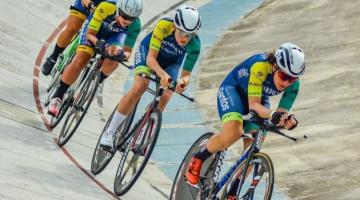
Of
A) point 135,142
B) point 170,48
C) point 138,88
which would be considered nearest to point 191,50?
point 170,48

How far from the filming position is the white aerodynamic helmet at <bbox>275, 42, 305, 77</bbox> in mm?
7348

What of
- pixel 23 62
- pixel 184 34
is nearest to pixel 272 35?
pixel 23 62

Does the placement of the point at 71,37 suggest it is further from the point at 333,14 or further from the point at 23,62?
the point at 333,14

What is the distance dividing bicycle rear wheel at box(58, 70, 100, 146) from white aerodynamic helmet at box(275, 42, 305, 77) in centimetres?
314

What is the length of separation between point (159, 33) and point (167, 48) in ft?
0.95

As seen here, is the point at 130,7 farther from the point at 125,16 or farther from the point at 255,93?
the point at 255,93

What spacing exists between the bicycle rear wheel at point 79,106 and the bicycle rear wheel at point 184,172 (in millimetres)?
1755

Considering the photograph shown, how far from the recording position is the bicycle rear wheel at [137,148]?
8.67m

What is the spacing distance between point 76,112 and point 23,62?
3481mm

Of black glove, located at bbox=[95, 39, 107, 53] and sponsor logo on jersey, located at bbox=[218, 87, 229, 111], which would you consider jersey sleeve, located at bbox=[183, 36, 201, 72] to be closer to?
sponsor logo on jersey, located at bbox=[218, 87, 229, 111]

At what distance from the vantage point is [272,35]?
17.6m

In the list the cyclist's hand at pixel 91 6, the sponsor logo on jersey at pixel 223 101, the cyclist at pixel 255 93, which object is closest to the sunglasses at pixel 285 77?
the cyclist at pixel 255 93

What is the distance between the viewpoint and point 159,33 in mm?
8898

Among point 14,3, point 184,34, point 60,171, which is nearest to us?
point 184,34
